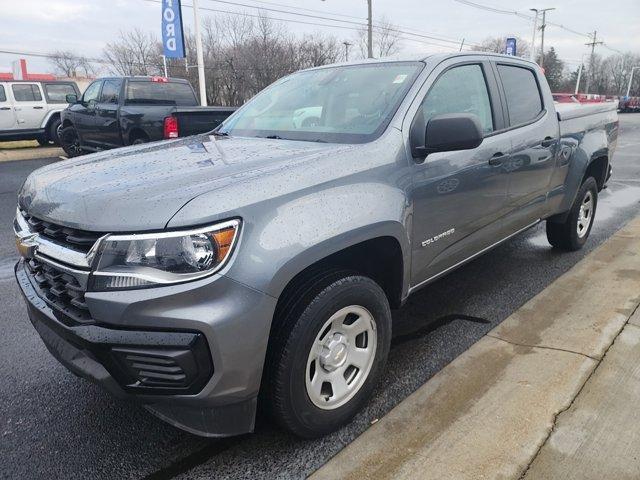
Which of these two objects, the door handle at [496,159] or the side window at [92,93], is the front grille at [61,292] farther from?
the side window at [92,93]

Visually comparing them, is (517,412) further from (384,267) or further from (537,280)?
(537,280)

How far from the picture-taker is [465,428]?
238 centimetres

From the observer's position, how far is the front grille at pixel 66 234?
1.90 m

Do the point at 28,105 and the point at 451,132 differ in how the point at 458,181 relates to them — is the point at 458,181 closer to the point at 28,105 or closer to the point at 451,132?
the point at 451,132

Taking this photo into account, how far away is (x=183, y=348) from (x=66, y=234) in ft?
2.30

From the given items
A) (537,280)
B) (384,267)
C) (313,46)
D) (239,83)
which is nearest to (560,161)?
(537,280)

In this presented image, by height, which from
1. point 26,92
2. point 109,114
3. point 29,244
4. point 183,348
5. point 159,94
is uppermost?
point 26,92

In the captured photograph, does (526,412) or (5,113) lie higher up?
(5,113)

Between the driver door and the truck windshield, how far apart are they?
0.20m

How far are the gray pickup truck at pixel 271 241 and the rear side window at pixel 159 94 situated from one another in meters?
7.57

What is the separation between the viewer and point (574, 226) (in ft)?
15.9

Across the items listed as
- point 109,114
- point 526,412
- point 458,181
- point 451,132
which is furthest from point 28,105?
point 526,412

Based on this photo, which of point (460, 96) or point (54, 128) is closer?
point (460, 96)

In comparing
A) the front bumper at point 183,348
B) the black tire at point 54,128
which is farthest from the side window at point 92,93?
the front bumper at point 183,348
